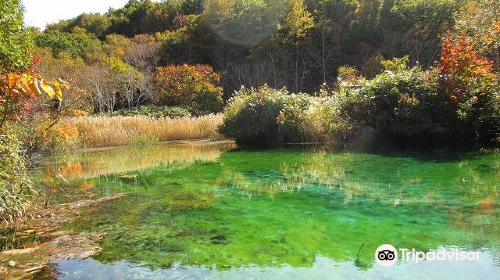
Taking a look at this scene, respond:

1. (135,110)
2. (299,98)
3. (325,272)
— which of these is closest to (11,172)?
(325,272)

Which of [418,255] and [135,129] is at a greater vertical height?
[135,129]

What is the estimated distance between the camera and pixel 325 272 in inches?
117

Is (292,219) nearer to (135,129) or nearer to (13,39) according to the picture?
(13,39)

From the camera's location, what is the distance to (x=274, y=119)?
13.3 metres

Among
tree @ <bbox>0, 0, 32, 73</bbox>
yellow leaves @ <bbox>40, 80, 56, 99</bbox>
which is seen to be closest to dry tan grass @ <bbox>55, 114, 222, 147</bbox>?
tree @ <bbox>0, 0, 32, 73</bbox>

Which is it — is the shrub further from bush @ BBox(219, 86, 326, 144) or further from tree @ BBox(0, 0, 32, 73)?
tree @ BBox(0, 0, 32, 73)

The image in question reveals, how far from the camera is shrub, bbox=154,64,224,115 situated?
2275 centimetres

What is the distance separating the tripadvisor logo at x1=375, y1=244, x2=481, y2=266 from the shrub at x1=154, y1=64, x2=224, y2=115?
19271 millimetres

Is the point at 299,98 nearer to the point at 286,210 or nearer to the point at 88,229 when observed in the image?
the point at 286,210

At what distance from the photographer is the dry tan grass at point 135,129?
14.3 m

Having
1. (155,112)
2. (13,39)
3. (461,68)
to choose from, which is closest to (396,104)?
(461,68)

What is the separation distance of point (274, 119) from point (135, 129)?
5524 mm

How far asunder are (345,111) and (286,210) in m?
7.38

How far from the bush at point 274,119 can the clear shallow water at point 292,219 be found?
4723 millimetres
